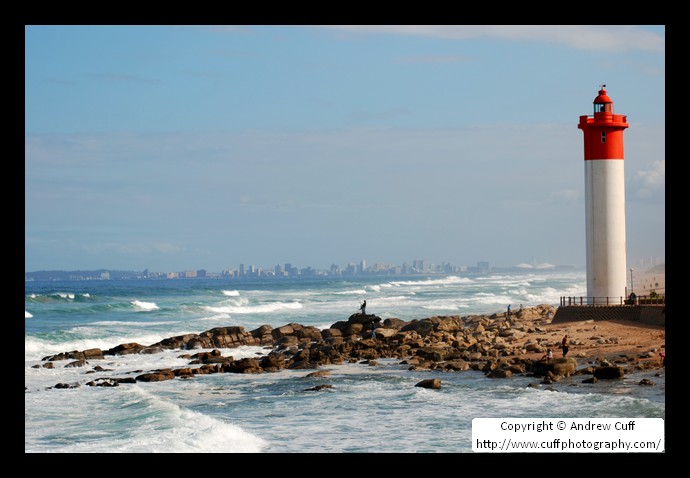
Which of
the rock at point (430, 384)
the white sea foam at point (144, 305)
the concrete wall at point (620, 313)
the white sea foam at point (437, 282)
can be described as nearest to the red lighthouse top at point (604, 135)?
the concrete wall at point (620, 313)

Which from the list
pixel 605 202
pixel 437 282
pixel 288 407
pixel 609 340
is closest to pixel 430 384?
pixel 288 407

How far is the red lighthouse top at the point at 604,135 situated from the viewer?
→ 2267 cm

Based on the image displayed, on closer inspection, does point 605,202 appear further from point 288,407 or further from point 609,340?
point 288,407

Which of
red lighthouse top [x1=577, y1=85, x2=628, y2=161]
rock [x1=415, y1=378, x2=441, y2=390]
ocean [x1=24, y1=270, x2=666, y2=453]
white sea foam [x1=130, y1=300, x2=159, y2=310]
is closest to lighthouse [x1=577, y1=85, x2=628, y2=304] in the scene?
red lighthouse top [x1=577, y1=85, x2=628, y2=161]

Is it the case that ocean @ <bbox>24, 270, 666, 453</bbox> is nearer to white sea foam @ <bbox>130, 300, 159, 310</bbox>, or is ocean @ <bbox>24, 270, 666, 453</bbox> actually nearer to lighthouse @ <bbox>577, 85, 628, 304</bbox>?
lighthouse @ <bbox>577, 85, 628, 304</bbox>

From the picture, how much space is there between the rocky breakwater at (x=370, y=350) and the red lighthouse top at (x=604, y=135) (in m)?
4.40

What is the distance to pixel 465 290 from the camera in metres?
58.9

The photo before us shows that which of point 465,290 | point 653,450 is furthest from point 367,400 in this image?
point 465,290

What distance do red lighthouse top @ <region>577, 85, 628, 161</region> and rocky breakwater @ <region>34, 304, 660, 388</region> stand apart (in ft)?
14.4

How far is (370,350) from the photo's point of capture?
72.6 feet

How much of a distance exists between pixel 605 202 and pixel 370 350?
20.6ft
